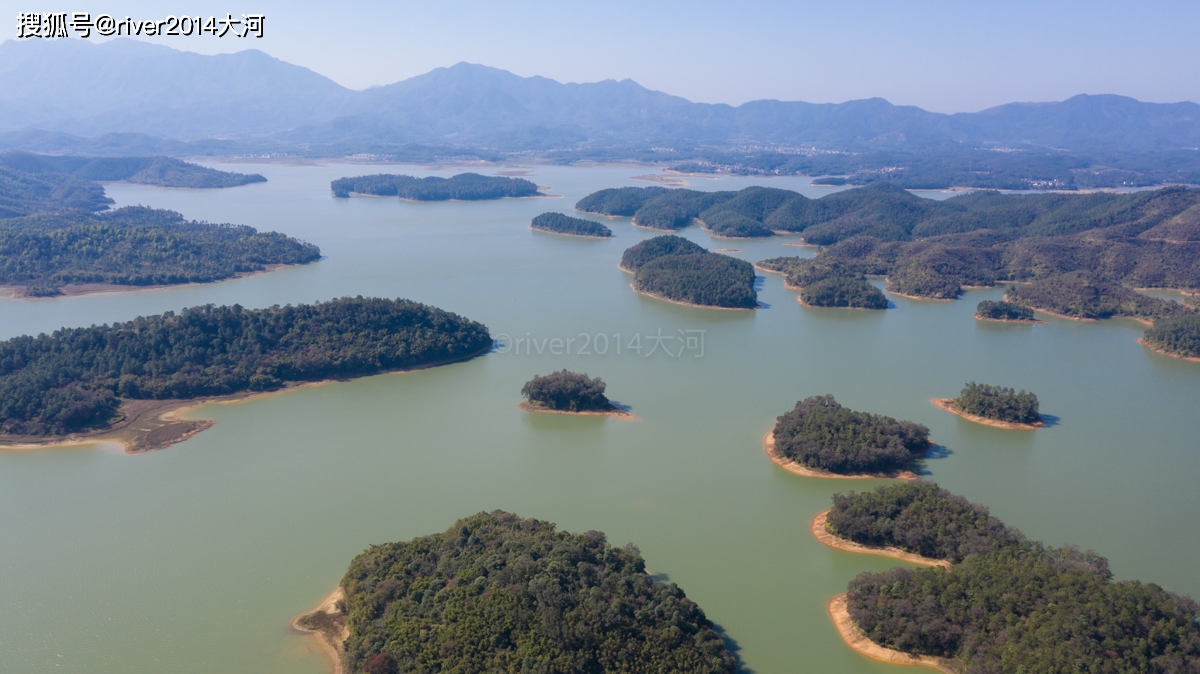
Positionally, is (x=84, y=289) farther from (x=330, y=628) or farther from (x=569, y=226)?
(x=330, y=628)

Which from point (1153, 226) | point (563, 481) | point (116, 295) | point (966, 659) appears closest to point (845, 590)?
point (966, 659)

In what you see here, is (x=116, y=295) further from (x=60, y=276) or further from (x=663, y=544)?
(x=663, y=544)

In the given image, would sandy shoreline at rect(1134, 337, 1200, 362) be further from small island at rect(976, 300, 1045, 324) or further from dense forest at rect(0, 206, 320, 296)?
dense forest at rect(0, 206, 320, 296)

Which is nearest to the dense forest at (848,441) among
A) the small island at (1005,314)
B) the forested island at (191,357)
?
the forested island at (191,357)

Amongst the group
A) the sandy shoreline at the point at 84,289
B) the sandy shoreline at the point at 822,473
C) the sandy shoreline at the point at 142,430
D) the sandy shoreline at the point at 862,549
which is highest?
the sandy shoreline at the point at 84,289

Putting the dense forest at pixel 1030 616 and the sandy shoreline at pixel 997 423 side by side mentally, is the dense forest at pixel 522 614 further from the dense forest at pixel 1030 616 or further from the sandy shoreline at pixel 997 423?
the sandy shoreline at pixel 997 423
